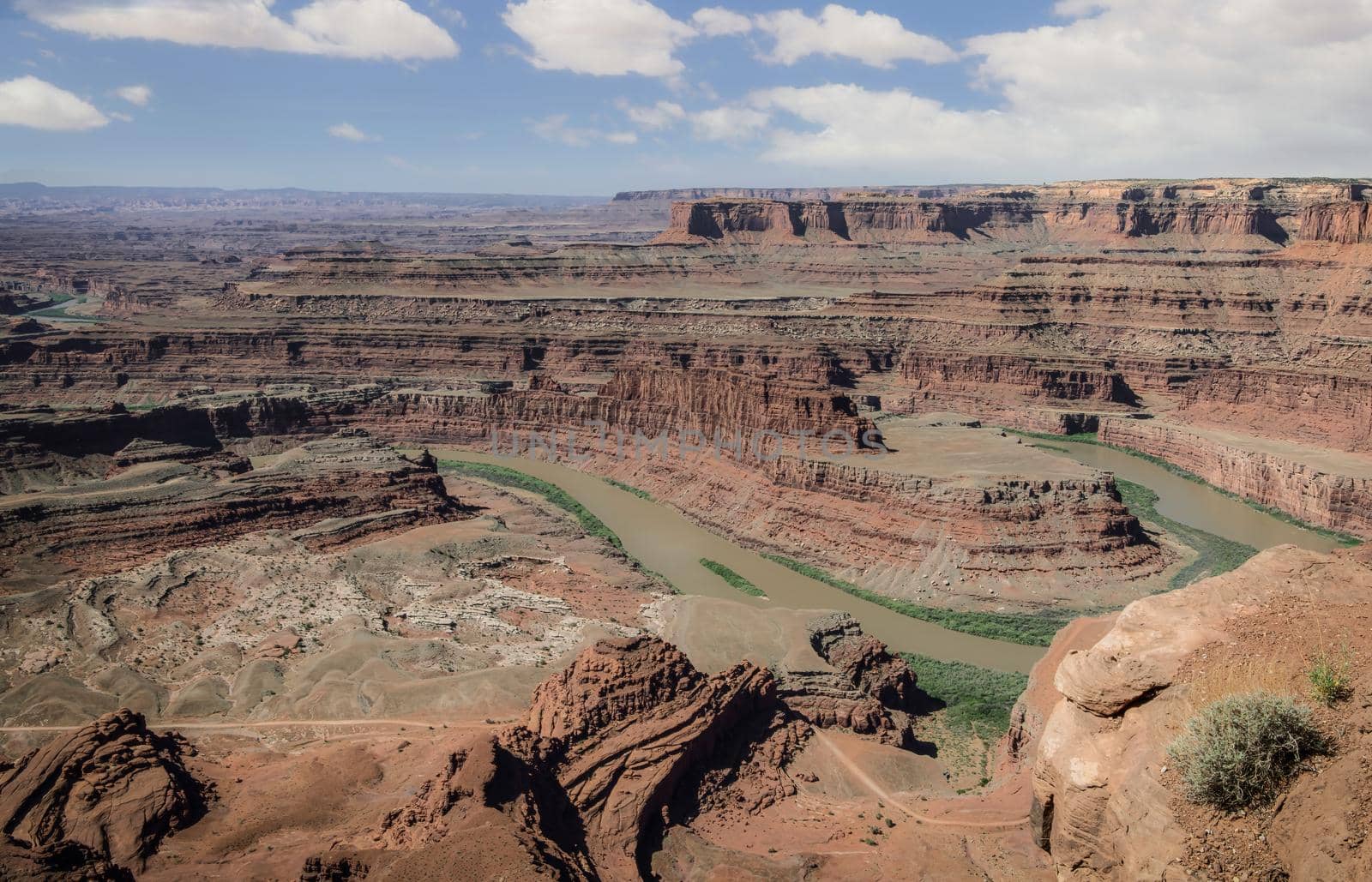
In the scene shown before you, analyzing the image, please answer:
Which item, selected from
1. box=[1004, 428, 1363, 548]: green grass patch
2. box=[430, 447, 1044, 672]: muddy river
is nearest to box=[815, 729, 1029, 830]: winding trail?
box=[430, 447, 1044, 672]: muddy river

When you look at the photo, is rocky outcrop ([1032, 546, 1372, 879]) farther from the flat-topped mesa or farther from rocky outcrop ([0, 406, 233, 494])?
the flat-topped mesa

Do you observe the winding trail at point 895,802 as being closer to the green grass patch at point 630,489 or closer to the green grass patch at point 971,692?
the green grass patch at point 971,692

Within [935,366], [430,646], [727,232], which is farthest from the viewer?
[727,232]

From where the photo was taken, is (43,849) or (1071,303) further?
(1071,303)

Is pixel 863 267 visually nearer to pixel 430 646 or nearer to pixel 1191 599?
pixel 430 646

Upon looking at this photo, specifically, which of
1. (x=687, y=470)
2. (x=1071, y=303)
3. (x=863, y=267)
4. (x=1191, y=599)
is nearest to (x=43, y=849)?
(x=1191, y=599)
